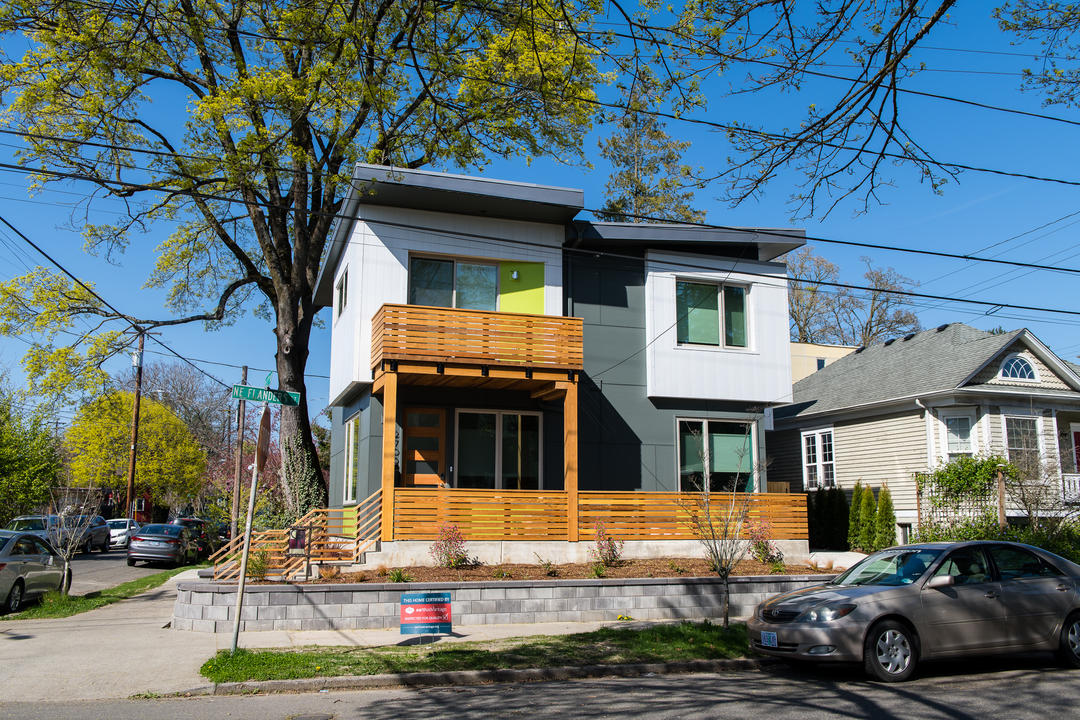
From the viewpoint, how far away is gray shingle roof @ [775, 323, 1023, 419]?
69.8ft

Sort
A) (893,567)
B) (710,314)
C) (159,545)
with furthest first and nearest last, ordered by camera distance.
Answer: (159,545)
(710,314)
(893,567)

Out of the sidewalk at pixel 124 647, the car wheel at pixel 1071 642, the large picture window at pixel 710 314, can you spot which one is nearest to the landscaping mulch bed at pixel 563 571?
the sidewalk at pixel 124 647

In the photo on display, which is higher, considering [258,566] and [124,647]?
[258,566]

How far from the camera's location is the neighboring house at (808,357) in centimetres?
3841

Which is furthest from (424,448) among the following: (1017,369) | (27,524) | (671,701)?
(27,524)

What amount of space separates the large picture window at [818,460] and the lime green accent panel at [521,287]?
36.3 feet

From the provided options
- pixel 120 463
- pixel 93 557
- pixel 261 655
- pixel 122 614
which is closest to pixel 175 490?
pixel 120 463

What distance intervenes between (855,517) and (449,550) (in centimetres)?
1188

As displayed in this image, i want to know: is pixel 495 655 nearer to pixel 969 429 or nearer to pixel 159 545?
pixel 969 429

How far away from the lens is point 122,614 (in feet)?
49.2

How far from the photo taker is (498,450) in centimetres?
1816

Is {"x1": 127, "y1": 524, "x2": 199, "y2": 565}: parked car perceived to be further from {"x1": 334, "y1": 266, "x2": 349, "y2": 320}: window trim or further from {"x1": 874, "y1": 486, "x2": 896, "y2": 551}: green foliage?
{"x1": 874, "y1": 486, "x2": 896, "y2": 551}: green foliage

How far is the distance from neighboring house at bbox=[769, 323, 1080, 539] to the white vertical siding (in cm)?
427

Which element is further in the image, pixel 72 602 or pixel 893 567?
pixel 72 602
